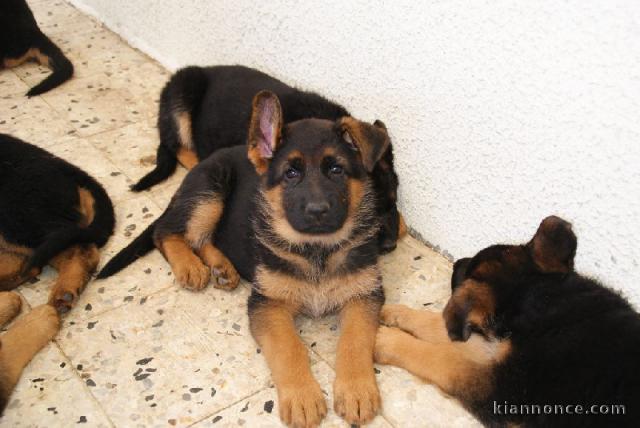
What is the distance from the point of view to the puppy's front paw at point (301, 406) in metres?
2.94

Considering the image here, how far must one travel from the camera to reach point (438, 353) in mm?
3100

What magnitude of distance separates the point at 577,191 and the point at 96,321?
254 cm

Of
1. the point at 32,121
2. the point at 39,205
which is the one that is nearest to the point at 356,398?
the point at 39,205

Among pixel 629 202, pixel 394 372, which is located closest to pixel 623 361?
pixel 629 202

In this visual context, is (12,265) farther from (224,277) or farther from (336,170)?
(336,170)

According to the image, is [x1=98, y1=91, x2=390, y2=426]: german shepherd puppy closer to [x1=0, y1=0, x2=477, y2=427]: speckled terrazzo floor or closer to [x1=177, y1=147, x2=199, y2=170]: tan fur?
[x1=0, y1=0, x2=477, y2=427]: speckled terrazzo floor

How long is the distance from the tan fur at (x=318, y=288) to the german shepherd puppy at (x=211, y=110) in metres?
0.64

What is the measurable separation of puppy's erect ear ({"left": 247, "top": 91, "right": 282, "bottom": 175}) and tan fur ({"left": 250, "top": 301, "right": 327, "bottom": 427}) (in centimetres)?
74

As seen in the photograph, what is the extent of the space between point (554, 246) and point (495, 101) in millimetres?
964

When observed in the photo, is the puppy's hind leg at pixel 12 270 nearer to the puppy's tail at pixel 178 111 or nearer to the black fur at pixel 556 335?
the puppy's tail at pixel 178 111

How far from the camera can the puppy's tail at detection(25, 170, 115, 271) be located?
11.7 feet

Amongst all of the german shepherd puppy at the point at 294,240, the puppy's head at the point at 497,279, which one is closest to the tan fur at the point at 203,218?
the german shepherd puppy at the point at 294,240

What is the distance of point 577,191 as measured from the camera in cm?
313

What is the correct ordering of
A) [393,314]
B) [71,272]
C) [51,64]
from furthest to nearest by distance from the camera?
1. [51,64]
2. [71,272]
3. [393,314]
